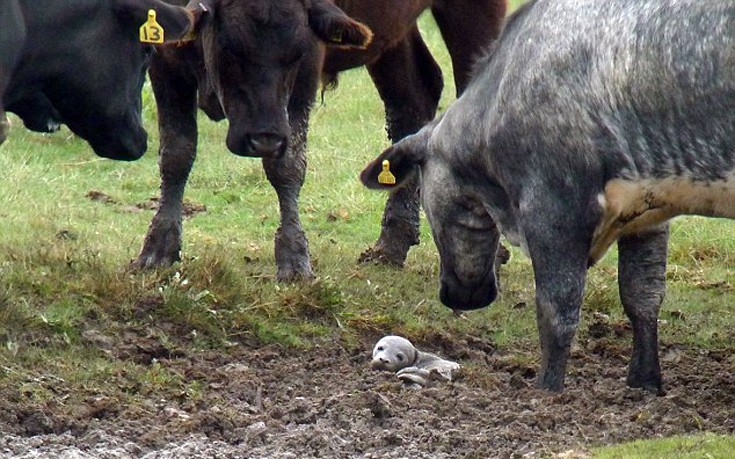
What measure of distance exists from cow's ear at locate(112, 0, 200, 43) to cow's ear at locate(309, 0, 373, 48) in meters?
1.45

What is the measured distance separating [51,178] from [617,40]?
22.1ft

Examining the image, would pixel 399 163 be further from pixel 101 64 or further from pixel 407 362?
pixel 101 64

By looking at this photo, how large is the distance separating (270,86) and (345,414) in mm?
2830

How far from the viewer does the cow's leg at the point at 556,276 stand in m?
7.51

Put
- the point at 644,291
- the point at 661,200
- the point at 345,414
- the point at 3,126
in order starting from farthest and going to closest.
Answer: the point at 644,291 < the point at 661,200 < the point at 3,126 < the point at 345,414

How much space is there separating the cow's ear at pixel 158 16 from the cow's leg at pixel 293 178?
1651mm

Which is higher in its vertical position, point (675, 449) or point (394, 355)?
point (675, 449)

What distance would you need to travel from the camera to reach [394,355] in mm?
8273

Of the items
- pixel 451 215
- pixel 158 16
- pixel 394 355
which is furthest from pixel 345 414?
pixel 158 16

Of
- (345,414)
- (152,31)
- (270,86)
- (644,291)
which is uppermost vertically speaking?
(152,31)

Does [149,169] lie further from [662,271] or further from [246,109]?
[662,271]

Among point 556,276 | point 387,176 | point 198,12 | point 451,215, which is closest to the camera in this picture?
point 556,276

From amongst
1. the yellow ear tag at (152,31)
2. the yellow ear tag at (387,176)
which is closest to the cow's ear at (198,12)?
the yellow ear tag at (152,31)

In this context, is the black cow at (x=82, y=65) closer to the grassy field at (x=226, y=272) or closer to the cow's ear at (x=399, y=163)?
the grassy field at (x=226, y=272)
